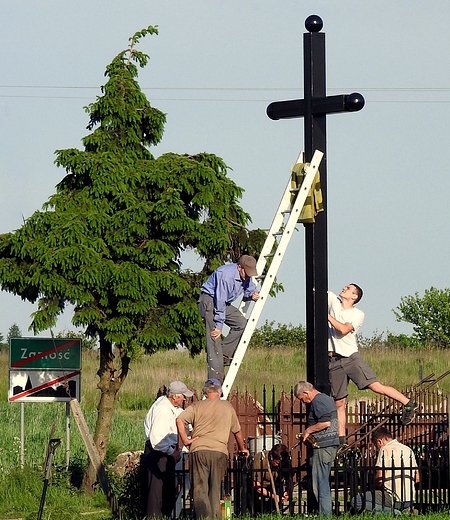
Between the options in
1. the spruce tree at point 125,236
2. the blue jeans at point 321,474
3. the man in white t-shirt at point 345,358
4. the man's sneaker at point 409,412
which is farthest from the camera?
the spruce tree at point 125,236

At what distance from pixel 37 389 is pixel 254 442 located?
401 cm

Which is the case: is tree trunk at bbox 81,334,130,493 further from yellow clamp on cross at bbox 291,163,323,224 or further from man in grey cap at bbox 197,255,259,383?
yellow clamp on cross at bbox 291,163,323,224

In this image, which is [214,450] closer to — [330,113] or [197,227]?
[330,113]

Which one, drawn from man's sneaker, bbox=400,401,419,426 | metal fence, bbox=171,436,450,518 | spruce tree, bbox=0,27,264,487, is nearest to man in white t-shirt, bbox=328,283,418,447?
man's sneaker, bbox=400,401,419,426

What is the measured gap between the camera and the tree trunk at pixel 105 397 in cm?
1642

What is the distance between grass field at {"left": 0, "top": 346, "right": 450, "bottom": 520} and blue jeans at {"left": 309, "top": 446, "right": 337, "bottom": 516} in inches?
45.3

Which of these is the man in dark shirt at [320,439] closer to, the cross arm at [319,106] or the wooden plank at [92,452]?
the wooden plank at [92,452]

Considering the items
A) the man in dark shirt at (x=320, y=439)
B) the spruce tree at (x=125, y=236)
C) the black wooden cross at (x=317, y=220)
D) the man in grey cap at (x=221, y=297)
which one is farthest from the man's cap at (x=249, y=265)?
the spruce tree at (x=125, y=236)

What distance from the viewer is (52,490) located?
1581cm

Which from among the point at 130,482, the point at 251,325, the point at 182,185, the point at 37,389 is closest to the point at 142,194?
the point at 182,185

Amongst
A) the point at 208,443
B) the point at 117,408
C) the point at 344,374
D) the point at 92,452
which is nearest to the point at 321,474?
the point at 208,443

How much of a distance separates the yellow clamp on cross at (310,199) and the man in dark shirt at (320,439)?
1737 mm

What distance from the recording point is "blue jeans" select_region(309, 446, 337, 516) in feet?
35.9

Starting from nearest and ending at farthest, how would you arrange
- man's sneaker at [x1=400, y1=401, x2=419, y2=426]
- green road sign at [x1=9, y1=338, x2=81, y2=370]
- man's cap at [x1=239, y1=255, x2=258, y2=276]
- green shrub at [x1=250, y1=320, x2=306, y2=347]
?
man's cap at [x1=239, y1=255, x2=258, y2=276] → man's sneaker at [x1=400, y1=401, x2=419, y2=426] → green road sign at [x1=9, y1=338, x2=81, y2=370] → green shrub at [x1=250, y1=320, x2=306, y2=347]
